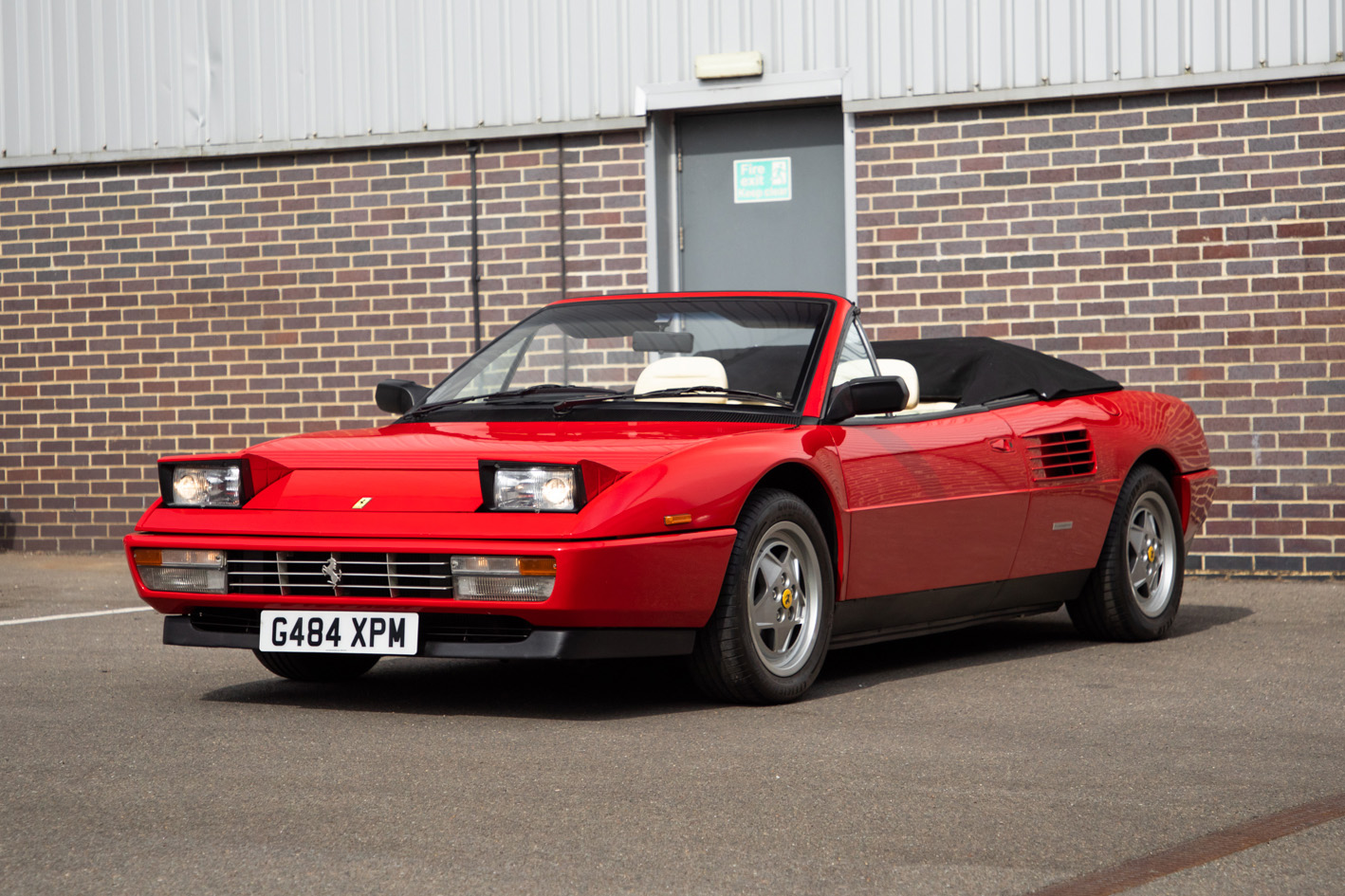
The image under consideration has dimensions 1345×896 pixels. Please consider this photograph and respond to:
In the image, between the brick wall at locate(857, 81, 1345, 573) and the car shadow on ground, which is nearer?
the car shadow on ground

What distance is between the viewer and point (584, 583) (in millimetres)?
4785

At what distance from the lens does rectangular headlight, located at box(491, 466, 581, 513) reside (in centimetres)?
488

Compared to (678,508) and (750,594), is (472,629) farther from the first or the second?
(750,594)

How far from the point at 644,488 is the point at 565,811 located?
129cm

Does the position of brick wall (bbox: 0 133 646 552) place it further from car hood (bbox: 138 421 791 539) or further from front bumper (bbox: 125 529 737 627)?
front bumper (bbox: 125 529 737 627)

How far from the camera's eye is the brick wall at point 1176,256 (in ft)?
32.5

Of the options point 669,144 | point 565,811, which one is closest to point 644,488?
point 565,811

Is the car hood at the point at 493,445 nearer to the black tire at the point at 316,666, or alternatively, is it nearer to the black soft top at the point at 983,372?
the black tire at the point at 316,666

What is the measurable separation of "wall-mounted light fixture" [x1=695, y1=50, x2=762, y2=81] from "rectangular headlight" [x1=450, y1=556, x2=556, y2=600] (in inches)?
261

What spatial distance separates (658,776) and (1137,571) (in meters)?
3.57

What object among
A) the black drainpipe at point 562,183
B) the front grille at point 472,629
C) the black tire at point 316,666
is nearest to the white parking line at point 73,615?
the black tire at point 316,666

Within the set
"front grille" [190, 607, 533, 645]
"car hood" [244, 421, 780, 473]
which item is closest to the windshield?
"car hood" [244, 421, 780, 473]

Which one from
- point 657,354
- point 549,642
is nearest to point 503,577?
point 549,642

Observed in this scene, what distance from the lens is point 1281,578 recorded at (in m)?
9.97
